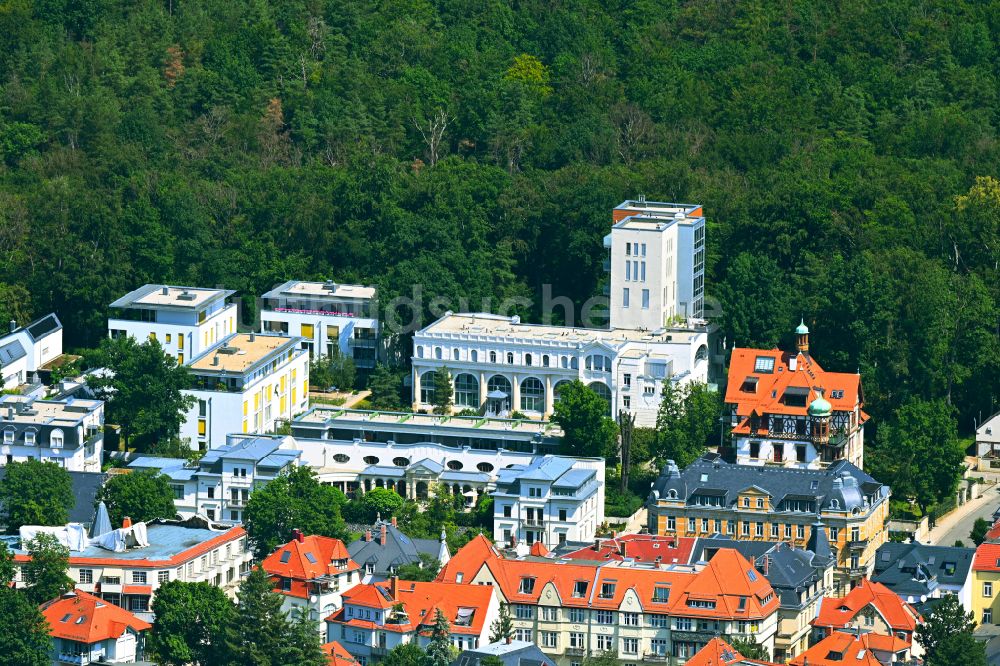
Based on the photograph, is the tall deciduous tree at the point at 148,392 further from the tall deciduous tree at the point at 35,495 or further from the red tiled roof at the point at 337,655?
the red tiled roof at the point at 337,655

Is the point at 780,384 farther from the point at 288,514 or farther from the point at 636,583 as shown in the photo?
the point at 288,514

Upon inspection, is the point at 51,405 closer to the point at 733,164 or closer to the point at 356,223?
the point at 356,223

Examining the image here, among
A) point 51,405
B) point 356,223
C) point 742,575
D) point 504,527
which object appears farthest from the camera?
point 356,223

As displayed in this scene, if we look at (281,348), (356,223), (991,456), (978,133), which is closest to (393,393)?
(281,348)

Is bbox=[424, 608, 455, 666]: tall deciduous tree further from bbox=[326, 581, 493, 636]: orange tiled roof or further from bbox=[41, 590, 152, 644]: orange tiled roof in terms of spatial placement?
bbox=[41, 590, 152, 644]: orange tiled roof

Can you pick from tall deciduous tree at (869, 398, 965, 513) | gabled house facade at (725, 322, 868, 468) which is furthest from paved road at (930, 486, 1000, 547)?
gabled house facade at (725, 322, 868, 468)

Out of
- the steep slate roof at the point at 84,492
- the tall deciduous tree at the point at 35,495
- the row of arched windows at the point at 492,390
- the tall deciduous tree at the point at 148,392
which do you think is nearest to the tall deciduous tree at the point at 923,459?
the row of arched windows at the point at 492,390
